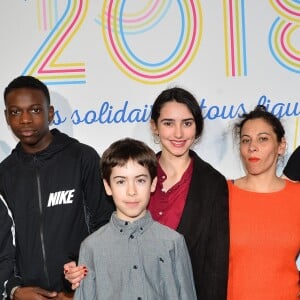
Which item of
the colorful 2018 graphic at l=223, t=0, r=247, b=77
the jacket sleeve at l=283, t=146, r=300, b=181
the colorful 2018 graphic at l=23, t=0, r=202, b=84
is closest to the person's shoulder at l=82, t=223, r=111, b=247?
the jacket sleeve at l=283, t=146, r=300, b=181

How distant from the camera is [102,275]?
164 centimetres

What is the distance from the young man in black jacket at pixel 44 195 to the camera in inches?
74.3

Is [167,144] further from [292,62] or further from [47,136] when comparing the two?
[292,62]

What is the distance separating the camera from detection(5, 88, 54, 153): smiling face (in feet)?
6.36

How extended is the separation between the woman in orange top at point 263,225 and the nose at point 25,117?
0.83 m

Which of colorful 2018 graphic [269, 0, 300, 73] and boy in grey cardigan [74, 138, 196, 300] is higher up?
colorful 2018 graphic [269, 0, 300, 73]

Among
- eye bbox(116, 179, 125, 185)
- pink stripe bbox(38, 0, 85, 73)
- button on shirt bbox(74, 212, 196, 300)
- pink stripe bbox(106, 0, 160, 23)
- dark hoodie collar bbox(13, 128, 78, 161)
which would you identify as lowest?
button on shirt bbox(74, 212, 196, 300)

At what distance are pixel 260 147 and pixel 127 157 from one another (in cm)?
52

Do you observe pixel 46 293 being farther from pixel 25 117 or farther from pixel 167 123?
pixel 167 123

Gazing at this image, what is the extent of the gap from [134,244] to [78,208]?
1.22 feet

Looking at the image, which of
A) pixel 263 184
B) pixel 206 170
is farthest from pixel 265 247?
pixel 206 170

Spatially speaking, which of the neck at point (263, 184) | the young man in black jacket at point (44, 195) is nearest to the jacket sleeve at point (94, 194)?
the young man in black jacket at point (44, 195)

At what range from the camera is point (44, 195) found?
1917 mm

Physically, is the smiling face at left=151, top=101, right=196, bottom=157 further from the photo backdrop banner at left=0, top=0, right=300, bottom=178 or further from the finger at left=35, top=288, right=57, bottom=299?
the finger at left=35, top=288, right=57, bottom=299
